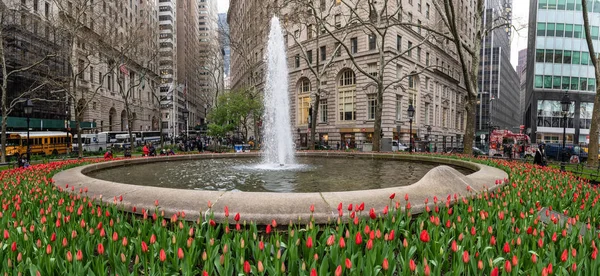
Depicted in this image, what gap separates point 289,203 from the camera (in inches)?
161

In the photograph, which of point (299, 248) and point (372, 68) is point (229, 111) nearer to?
point (372, 68)

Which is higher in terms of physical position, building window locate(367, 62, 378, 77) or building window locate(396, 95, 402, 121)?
building window locate(367, 62, 378, 77)

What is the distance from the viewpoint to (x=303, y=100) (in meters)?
44.6

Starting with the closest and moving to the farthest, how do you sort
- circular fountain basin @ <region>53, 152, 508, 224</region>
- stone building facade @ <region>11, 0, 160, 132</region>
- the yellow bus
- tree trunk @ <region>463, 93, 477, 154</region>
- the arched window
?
circular fountain basin @ <region>53, 152, 508, 224</region> < tree trunk @ <region>463, 93, 477, 154</region> < the yellow bus < stone building facade @ <region>11, 0, 160, 132</region> < the arched window

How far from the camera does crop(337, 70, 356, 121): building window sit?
40.0 m

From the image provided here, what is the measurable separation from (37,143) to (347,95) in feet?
110

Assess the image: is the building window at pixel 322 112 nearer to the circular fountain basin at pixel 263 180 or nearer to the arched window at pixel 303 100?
the arched window at pixel 303 100

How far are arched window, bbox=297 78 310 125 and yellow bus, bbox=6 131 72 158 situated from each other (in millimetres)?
27331

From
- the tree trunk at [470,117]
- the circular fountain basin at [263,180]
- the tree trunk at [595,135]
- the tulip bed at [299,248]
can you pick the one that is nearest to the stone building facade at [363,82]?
the tree trunk at [470,117]

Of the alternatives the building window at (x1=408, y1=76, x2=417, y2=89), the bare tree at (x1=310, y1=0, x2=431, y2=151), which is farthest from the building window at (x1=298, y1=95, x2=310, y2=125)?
the building window at (x1=408, y1=76, x2=417, y2=89)

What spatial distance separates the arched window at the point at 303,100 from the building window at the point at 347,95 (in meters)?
4.90

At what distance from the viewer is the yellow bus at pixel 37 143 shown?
29.4m

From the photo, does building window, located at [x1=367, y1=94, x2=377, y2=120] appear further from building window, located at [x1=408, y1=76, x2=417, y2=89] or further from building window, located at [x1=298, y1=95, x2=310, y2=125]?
building window, located at [x1=298, y1=95, x2=310, y2=125]

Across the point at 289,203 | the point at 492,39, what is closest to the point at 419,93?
the point at 289,203
